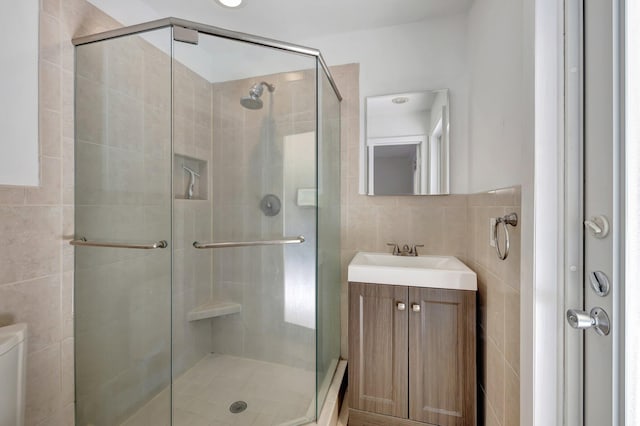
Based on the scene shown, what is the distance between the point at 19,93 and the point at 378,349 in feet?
6.36

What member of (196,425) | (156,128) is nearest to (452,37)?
(156,128)

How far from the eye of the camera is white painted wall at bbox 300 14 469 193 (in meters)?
1.58

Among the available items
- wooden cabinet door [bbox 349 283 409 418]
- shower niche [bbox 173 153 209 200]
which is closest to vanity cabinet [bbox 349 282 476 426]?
wooden cabinet door [bbox 349 283 409 418]

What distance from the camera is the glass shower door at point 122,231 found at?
47.7 inches

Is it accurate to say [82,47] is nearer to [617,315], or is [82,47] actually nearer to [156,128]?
[156,128]

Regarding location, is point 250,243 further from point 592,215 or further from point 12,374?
point 592,215

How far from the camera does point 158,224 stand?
1211 millimetres

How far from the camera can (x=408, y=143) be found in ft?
5.45

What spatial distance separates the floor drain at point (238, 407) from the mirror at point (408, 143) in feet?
4.51

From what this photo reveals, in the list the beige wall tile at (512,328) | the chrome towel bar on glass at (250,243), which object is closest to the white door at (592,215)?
the beige wall tile at (512,328)

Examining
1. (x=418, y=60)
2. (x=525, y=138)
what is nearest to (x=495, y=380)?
(x=525, y=138)

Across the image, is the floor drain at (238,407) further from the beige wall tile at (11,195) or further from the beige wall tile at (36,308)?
the beige wall tile at (11,195)

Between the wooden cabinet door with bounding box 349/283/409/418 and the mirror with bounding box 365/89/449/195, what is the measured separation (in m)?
0.68

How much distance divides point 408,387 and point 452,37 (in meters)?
2.05
